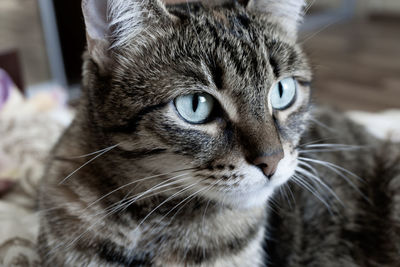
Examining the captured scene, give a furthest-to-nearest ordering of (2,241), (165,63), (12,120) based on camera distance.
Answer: (12,120), (2,241), (165,63)

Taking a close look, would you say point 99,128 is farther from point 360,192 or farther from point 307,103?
point 360,192

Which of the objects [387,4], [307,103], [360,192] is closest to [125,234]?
[307,103]

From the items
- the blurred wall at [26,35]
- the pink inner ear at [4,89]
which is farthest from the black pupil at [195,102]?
the blurred wall at [26,35]

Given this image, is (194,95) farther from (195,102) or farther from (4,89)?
(4,89)

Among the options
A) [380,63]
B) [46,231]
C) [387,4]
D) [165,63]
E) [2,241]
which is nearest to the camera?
[165,63]

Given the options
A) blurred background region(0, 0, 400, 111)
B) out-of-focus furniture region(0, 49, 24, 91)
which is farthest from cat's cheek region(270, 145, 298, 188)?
blurred background region(0, 0, 400, 111)

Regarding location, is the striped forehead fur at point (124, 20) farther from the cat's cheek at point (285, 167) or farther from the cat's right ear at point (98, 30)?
the cat's cheek at point (285, 167)

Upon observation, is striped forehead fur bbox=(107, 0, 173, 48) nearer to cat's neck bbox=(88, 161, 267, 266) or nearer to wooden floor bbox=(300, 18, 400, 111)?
cat's neck bbox=(88, 161, 267, 266)
